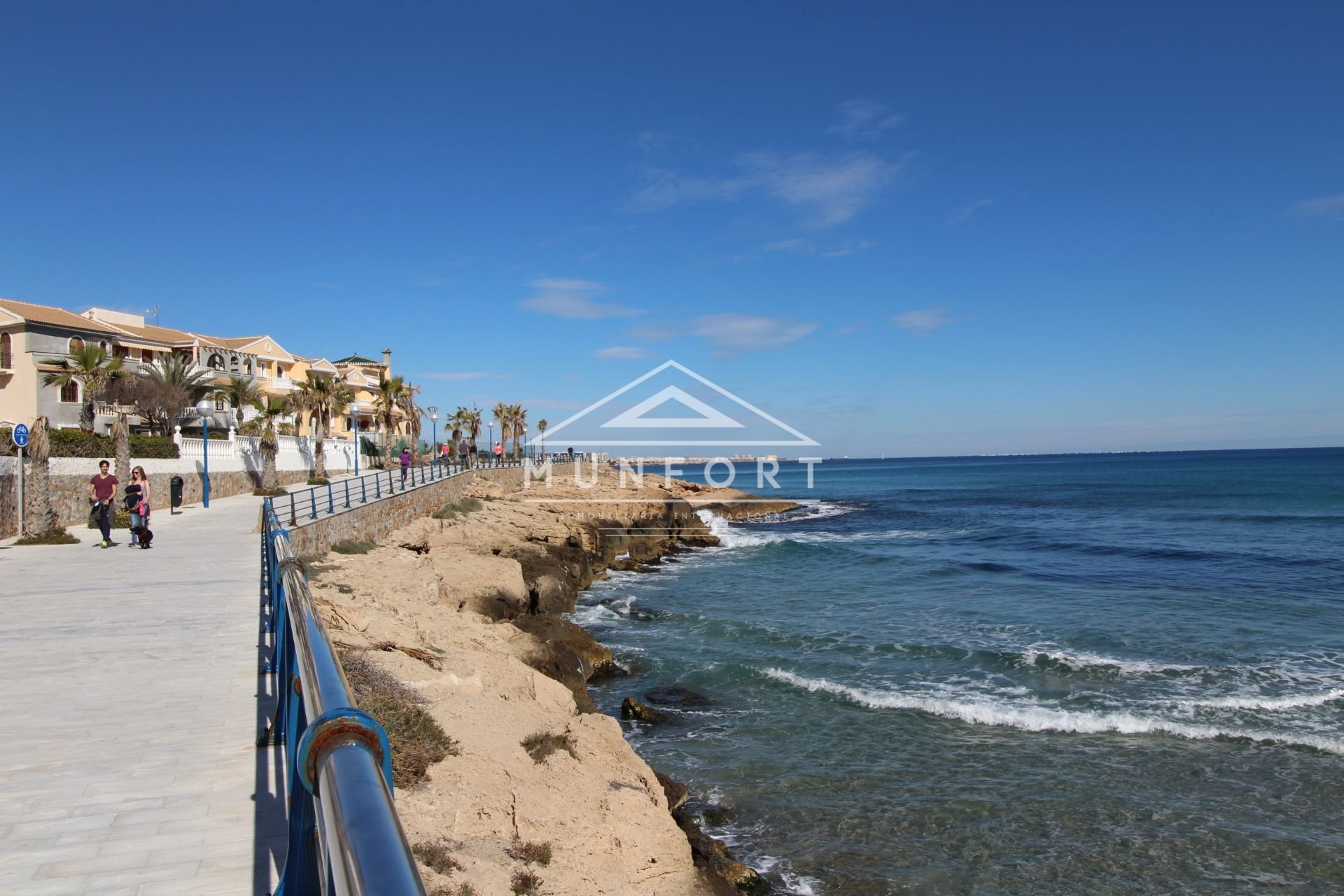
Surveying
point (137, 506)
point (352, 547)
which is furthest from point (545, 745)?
point (137, 506)

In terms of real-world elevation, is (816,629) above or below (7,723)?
below

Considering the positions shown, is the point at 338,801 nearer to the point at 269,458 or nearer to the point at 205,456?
the point at 205,456

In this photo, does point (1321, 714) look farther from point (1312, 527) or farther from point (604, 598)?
point (1312, 527)

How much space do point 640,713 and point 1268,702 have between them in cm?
1025

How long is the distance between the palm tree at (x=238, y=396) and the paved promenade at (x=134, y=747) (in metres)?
26.9

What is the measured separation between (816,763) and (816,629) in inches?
336

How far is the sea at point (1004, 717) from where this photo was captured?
8.91 m

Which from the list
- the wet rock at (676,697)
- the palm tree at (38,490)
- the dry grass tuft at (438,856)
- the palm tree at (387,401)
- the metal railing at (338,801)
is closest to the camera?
the metal railing at (338,801)

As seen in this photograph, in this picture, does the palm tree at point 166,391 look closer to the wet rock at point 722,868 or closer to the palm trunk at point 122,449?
the palm trunk at point 122,449

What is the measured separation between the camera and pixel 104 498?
16328mm

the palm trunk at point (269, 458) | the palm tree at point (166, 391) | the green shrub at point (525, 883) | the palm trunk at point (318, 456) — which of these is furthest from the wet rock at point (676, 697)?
the palm tree at point (166, 391)

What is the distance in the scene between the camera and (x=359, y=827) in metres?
1.28

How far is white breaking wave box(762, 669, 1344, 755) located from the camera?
11.9m

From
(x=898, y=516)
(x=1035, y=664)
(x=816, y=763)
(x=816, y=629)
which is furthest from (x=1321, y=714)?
(x=898, y=516)
